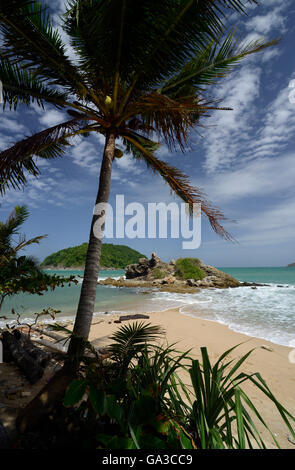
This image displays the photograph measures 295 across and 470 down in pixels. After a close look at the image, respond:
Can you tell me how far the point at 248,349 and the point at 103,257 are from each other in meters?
68.4

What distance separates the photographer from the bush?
33.8 m

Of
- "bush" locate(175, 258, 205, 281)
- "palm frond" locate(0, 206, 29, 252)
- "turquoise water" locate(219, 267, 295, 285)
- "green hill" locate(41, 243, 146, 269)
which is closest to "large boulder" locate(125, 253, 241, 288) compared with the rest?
"bush" locate(175, 258, 205, 281)

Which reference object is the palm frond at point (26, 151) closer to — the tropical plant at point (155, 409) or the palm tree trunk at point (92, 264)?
the palm tree trunk at point (92, 264)

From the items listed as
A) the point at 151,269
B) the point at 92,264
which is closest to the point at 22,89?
the point at 92,264

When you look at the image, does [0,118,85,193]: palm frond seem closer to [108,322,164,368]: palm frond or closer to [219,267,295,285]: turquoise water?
[108,322,164,368]: palm frond

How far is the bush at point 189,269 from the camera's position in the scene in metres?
33.8

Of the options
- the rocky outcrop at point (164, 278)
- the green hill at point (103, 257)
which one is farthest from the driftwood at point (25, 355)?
the green hill at point (103, 257)

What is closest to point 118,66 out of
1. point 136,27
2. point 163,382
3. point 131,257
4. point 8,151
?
point 136,27

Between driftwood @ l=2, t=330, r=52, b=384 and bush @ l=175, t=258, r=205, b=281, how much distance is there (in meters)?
30.4

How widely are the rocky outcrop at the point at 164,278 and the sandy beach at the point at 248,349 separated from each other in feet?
61.8

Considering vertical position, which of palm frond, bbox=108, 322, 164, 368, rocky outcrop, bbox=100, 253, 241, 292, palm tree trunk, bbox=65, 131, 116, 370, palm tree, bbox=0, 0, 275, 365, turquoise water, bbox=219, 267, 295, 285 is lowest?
turquoise water, bbox=219, 267, 295, 285

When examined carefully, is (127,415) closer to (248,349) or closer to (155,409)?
(155,409)

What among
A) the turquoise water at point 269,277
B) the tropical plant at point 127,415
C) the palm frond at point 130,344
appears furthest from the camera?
the turquoise water at point 269,277
